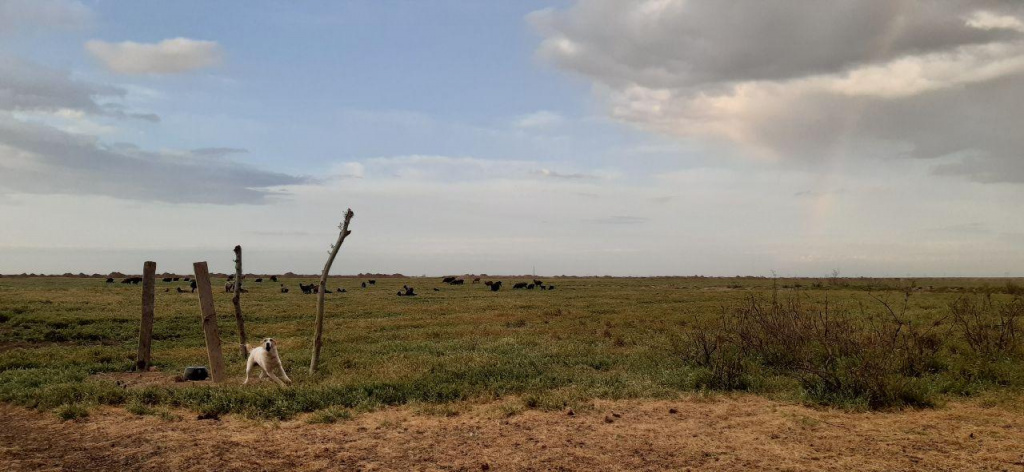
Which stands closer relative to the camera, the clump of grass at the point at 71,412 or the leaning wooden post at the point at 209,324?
the clump of grass at the point at 71,412

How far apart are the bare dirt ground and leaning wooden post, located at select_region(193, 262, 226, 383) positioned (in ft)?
7.58

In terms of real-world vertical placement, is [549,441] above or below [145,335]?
below

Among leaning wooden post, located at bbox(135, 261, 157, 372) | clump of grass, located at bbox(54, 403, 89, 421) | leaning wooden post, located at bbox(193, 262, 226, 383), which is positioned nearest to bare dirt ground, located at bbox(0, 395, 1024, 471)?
clump of grass, located at bbox(54, 403, 89, 421)

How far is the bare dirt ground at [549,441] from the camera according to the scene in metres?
6.89

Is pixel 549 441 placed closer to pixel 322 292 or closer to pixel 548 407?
pixel 548 407

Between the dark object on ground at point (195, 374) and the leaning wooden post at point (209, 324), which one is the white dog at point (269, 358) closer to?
the leaning wooden post at point (209, 324)

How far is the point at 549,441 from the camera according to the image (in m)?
7.66

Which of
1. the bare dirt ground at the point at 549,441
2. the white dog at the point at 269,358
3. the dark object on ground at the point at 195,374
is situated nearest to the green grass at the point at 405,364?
the white dog at the point at 269,358

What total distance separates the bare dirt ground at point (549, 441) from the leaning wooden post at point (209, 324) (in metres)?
2.31

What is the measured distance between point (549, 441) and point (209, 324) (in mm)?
A: 8187

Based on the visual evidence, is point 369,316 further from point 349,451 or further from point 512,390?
point 349,451

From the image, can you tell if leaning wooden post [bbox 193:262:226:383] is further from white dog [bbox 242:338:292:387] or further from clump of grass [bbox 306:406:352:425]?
clump of grass [bbox 306:406:352:425]

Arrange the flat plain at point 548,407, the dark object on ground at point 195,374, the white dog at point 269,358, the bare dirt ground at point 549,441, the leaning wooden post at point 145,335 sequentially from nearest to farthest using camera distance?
the bare dirt ground at point 549,441 → the flat plain at point 548,407 → the white dog at point 269,358 → the dark object on ground at point 195,374 → the leaning wooden post at point 145,335

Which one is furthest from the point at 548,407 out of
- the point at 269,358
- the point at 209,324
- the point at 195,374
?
the point at 195,374
